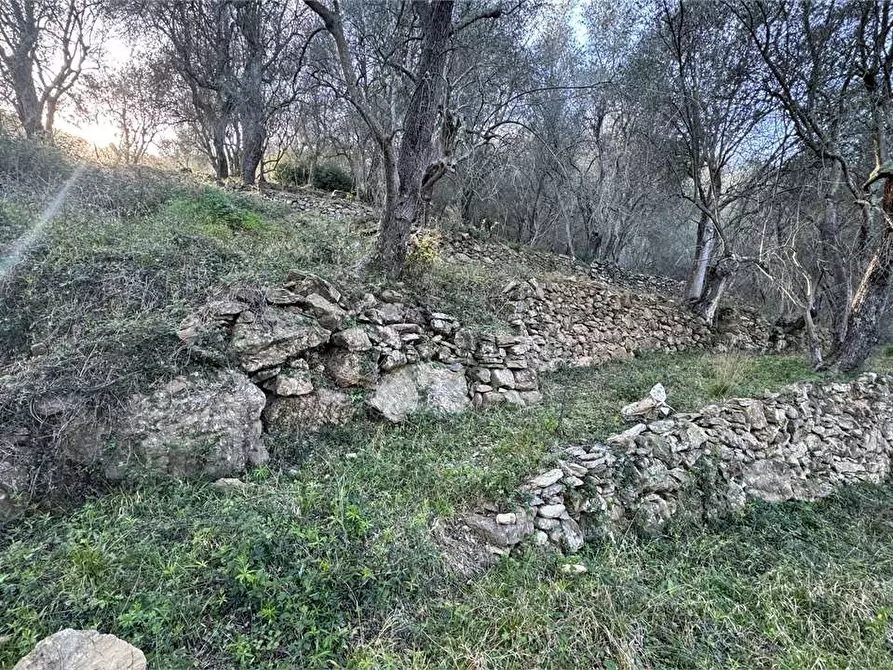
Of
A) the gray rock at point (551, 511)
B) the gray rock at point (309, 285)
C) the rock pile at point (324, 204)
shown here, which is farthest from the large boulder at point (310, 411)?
the rock pile at point (324, 204)

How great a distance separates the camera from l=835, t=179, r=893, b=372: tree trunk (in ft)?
19.5

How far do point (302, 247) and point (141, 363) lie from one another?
252 cm

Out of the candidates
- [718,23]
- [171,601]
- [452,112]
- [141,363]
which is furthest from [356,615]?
[718,23]

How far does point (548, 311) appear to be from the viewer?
672cm

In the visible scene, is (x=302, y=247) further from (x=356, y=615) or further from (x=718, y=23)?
(x=718, y=23)

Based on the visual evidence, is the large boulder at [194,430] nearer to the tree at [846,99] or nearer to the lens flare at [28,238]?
the lens flare at [28,238]

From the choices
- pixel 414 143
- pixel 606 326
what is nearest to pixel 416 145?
pixel 414 143

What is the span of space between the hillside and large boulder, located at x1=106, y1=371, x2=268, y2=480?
0.6 inches

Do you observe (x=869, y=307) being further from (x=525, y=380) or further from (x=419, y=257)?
(x=419, y=257)

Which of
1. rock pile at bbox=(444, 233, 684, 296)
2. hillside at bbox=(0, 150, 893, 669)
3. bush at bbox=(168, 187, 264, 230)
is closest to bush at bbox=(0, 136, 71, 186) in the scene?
hillside at bbox=(0, 150, 893, 669)

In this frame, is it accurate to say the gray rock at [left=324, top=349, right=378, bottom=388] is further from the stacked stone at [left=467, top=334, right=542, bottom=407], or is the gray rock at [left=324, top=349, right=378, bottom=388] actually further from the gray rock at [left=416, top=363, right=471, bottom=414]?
the stacked stone at [left=467, top=334, right=542, bottom=407]

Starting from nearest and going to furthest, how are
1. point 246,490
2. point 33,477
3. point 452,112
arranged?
point 33,477 → point 246,490 → point 452,112

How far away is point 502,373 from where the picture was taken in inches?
198

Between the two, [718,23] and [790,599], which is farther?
[718,23]
